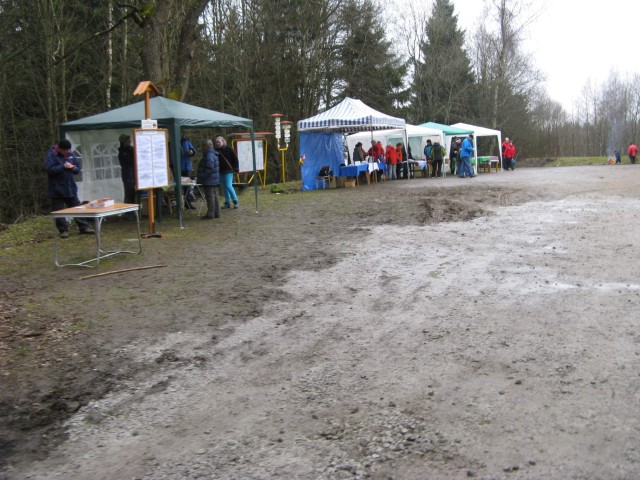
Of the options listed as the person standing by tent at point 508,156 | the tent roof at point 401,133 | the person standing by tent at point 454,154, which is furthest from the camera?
the person standing by tent at point 508,156

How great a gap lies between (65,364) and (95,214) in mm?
3447

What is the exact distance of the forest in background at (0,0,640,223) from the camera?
18453 millimetres

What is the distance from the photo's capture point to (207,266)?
8.30 meters

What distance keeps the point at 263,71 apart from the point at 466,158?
13.2 metres

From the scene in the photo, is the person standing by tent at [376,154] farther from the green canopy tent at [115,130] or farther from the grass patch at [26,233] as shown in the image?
the grass patch at [26,233]

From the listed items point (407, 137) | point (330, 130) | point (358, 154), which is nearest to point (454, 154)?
point (407, 137)

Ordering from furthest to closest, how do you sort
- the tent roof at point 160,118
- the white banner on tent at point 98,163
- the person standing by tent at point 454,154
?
the person standing by tent at point 454,154 → the white banner on tent at point 98,163 → the tent roof at point 160,118

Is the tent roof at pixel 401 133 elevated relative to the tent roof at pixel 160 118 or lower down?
elevated

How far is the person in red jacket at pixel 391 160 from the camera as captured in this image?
88.7 ft

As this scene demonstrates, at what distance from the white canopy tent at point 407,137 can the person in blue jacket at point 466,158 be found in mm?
2159

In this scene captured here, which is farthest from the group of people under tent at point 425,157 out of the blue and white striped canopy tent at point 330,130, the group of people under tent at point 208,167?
the group of people under tent at point 208,167

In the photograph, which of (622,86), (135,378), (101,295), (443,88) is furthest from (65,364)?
(622,86)

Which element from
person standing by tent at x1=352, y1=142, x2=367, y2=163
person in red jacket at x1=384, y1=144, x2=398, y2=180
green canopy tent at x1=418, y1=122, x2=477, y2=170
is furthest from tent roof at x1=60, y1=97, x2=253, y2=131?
green canopy tent at x1=418, y1=122, x2=477, y2=170

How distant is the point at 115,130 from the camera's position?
44.8ft
